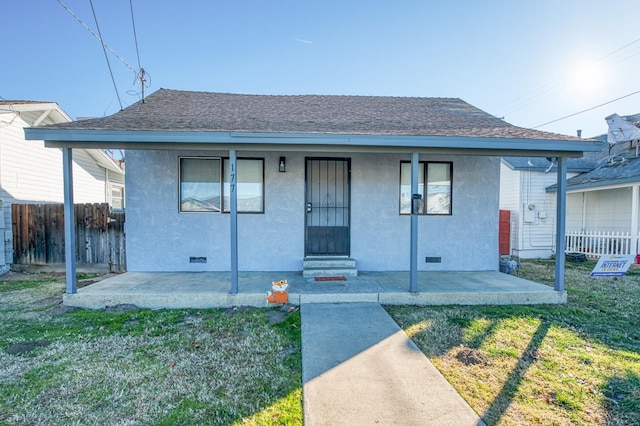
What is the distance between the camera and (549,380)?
271 centimetres

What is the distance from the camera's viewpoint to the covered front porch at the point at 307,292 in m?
4.66

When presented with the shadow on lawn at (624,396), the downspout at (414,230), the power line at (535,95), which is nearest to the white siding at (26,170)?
the downspout at (414,230)

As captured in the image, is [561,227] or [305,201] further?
[305,201]

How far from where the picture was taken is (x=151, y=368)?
113 inches

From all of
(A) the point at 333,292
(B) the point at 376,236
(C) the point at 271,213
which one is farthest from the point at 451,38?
(A) the point at 333,292

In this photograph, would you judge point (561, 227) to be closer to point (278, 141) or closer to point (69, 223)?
point (278, 141)

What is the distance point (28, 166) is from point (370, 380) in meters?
10.6

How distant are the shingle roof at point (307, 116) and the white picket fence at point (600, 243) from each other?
6000mm

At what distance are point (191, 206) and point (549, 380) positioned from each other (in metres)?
6.26

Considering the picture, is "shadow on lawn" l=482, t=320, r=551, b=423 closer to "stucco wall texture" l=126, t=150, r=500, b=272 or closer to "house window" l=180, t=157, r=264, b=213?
"stucco wall texture" l=126, t=150, r=500, b=272

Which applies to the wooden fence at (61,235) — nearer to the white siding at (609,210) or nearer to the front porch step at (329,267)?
the front porch step at (329,267)

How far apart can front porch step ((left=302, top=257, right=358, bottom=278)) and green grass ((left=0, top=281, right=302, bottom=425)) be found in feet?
4.98

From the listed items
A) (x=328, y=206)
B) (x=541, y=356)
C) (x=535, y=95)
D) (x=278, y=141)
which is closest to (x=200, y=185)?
(x=278, y=141)

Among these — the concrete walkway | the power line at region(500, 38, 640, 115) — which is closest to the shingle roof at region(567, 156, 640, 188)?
the power line at region(500, 38, 640, 115)
